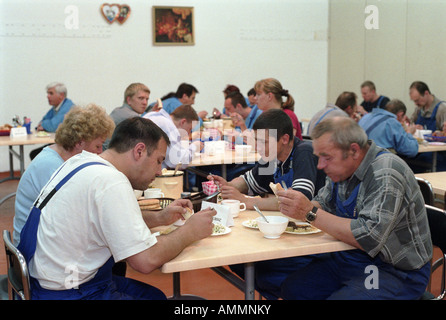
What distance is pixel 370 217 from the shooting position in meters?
2.08

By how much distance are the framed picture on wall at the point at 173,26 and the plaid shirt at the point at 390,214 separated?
24.5 ft

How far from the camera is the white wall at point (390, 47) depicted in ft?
26.5

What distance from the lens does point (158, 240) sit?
192 centimetres

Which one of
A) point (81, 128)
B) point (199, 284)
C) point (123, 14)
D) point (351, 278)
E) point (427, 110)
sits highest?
point (123, 14)

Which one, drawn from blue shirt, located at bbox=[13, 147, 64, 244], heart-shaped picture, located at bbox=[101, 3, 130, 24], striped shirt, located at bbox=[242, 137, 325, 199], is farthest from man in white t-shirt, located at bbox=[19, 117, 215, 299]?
heart-shaped picture, located at bbox=[101, 3, 130, 24]

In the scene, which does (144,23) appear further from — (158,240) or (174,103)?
(158,240)

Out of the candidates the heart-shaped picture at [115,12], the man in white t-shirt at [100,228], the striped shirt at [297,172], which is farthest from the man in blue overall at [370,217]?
the heart-shaped picture at [115,12]

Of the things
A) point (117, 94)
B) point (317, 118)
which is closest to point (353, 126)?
point (317, 118)

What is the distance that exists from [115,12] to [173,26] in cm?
107

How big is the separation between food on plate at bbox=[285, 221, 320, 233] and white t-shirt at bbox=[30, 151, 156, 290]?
704mm

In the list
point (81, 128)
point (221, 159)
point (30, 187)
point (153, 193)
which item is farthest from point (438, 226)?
point (221, 159)

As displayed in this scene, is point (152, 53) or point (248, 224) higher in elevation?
point (152, 53)

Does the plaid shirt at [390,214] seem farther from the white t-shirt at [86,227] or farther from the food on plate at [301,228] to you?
the white t-shirt at [86,227]

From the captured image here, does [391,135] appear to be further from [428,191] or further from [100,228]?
[100,228]
